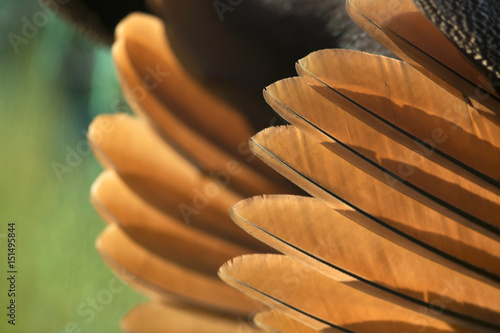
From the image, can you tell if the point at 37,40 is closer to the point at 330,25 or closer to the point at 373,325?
the point at 330,25

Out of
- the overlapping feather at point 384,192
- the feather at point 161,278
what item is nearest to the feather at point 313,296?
the overlapping feather at point 384,192

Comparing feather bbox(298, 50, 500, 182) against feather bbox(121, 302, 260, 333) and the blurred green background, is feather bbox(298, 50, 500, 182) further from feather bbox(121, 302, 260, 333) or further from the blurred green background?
the blurred green background

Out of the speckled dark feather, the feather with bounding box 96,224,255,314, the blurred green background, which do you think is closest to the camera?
the speckled dark feather

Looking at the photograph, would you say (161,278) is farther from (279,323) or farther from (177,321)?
(279,323)

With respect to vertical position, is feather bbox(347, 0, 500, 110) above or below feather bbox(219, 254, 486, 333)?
above

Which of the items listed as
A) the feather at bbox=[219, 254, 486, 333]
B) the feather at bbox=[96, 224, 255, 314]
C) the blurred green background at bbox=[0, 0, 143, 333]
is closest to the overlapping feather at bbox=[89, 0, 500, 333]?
the feather at bbox=[219, 254, 486, 333]

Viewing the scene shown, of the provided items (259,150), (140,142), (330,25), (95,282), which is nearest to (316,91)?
(259,150)
